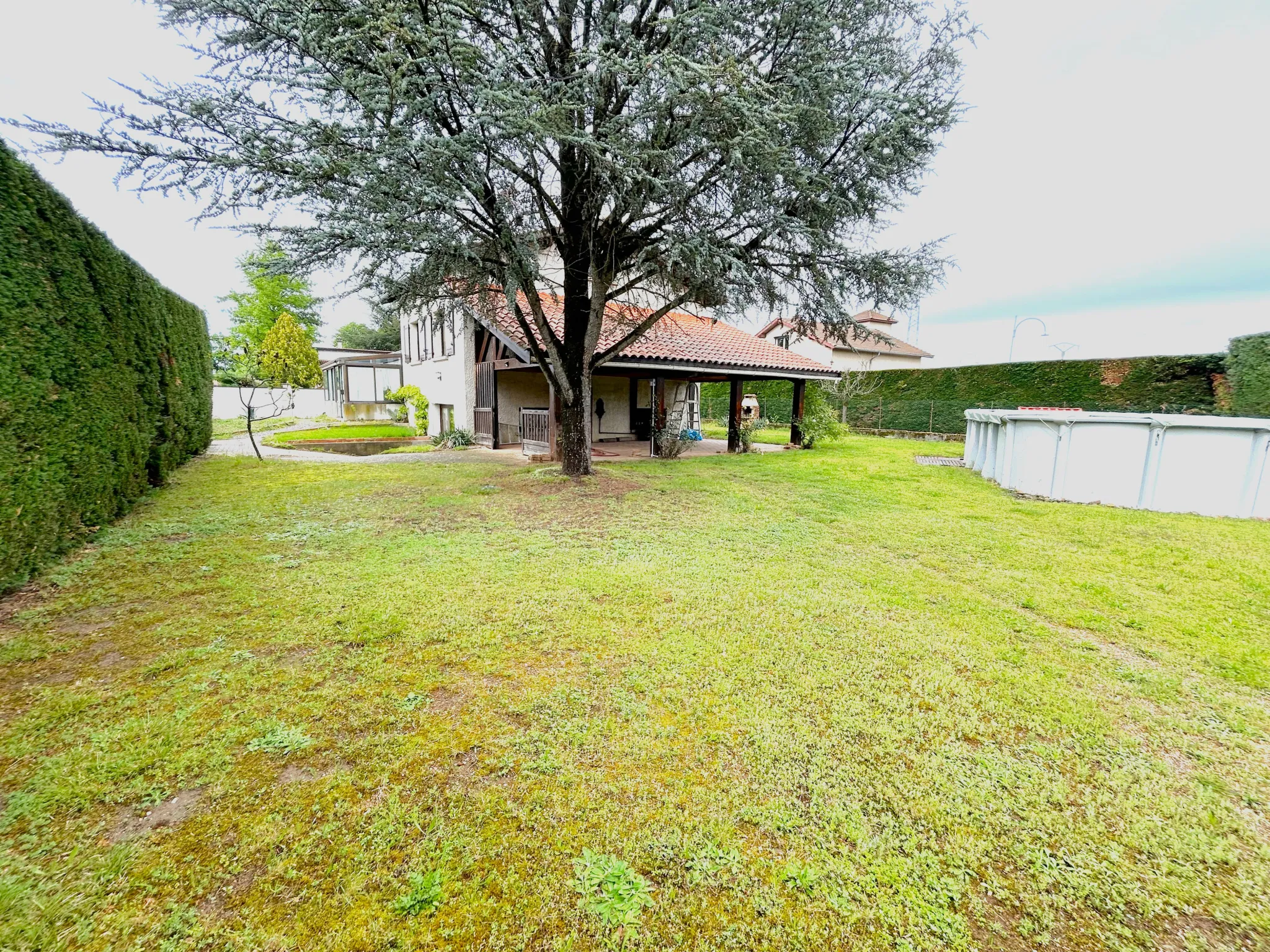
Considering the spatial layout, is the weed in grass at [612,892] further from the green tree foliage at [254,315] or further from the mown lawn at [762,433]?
the green tree foliage at [254,315]

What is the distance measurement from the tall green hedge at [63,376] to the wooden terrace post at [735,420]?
1269cm

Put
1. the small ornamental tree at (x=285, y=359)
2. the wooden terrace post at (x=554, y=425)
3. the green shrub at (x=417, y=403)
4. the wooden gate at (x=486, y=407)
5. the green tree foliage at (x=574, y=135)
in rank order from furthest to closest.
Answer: the small ornamental tree at (x=285, y=359), the green shrub at (x=417, y=403), the wooden gate at (x=486, y=407), the wooden terrace post at (x=554, y=425), the green tree foliage at (x=574, y=135)

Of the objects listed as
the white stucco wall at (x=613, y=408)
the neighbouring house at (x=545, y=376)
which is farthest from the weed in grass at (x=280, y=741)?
the white stucco wall at (x=613, y=408)

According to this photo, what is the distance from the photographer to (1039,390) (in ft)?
62.4

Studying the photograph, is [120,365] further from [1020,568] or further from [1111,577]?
[1111,577]

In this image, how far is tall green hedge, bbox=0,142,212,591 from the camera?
153 inches

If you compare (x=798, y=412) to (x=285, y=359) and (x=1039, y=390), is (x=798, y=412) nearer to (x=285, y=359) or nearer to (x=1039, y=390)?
(x=1039, y=390)

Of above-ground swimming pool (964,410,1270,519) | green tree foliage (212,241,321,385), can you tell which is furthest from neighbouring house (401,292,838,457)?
green tree foliage (212,241,321,385)

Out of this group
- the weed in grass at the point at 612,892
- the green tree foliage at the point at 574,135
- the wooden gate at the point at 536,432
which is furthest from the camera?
the wooden gate at the point at 536,432

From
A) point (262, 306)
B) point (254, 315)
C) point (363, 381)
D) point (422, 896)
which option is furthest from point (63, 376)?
point (254, 315)

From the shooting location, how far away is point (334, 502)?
7664 millimetres

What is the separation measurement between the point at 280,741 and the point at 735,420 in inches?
557

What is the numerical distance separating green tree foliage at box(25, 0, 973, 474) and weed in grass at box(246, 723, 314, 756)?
17.7 feet

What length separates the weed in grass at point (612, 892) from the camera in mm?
1637
